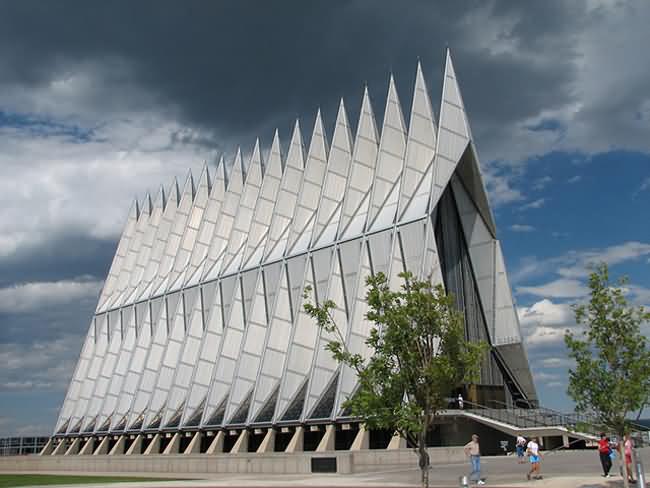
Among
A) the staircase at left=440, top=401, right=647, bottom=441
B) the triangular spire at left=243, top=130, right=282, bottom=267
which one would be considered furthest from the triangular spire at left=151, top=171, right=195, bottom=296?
the staircase at left=440, top=401, right=647, bottom=441

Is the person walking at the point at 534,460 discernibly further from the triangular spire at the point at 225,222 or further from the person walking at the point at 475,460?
the triangular spire at the point at 225,222

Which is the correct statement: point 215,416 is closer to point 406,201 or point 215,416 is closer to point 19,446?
point 406,201

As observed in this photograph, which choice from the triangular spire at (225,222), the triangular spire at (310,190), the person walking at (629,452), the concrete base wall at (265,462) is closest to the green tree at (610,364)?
the person walking at (629,452)

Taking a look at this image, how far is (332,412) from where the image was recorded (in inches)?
1538

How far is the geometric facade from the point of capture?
42.4 m

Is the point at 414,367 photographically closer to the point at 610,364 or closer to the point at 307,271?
the point at 610,364

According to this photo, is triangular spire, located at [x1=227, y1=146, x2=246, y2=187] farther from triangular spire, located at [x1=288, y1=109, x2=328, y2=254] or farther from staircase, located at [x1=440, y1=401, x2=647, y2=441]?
staircase, located at [x1=440, y1=401, x2=647, y2=441]

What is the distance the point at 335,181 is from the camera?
1962 inches

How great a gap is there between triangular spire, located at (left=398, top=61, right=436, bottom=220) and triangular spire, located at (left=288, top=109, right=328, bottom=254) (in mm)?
9712

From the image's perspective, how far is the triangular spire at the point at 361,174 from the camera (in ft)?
153

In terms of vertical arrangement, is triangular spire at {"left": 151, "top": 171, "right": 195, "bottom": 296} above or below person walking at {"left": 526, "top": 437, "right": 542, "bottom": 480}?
above

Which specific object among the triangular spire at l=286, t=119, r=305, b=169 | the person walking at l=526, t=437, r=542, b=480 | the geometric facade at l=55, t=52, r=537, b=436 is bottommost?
the person walking at l=526, t=437, r=542, b=480

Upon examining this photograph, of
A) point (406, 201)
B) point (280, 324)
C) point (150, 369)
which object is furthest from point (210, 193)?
point (406, 201)

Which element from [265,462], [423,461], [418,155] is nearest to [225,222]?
[418,155]
